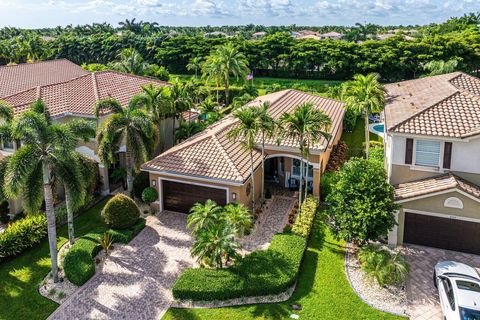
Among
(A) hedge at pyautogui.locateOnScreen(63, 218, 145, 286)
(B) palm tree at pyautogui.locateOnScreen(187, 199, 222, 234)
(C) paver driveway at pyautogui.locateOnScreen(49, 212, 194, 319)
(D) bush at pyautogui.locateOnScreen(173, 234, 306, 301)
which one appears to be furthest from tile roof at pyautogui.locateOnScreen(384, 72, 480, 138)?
(A) hedge at pyautogui.locateOnScreen(63, 218, 145, 286)

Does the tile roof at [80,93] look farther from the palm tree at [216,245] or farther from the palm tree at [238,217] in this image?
the palm tree at [216,245]

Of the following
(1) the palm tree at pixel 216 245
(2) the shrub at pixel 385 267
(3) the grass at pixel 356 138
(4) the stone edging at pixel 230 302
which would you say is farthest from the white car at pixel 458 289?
(3) the grass at pixel 356 138

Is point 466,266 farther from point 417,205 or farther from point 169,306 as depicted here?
point 169,306

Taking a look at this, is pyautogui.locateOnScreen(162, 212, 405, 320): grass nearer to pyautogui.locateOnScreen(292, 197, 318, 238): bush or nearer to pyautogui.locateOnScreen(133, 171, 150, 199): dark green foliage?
pyautogui.locateOnScreen(292, 197, 318, 238): bush

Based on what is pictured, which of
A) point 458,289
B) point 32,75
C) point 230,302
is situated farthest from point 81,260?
point 32,75

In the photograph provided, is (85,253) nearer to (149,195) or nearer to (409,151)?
(149,195)

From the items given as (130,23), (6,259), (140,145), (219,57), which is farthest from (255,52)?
(130,23)
